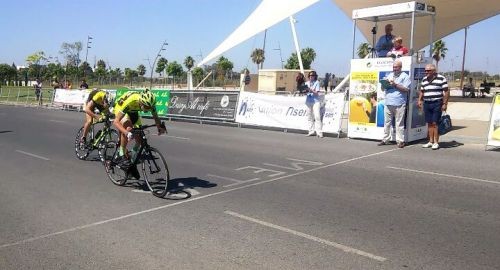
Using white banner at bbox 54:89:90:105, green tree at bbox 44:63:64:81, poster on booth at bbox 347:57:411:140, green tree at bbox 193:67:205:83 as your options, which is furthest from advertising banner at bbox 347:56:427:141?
green tree at bbox 44:63:64:81

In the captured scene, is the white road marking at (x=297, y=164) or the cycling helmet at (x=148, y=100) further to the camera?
the white road marking at (x=297, y=164)

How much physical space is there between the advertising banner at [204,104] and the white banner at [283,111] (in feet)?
2.03

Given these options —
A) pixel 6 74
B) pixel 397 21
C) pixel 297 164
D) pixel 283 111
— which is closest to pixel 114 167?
pixel 297 164

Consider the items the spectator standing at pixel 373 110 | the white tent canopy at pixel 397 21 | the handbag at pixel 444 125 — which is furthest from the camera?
the white tent canopy at pixel 397 21

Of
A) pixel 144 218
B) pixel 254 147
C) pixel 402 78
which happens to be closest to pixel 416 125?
pixel 402 78

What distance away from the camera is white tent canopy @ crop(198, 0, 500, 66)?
2488 centimetres

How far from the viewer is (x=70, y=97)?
29.9 m

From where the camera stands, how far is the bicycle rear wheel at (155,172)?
23.4ft

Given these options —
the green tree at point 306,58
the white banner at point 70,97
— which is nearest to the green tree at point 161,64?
the green tree at point 306,58

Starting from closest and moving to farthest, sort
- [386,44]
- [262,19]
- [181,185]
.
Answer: [181,185] → [386,44] → [262,19]

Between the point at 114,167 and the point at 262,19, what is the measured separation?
62.3 ft

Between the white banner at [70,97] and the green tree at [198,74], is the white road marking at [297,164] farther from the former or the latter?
the green tree at [198,74]

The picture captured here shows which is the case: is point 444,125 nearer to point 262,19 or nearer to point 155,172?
point 155,172

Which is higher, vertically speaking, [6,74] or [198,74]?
[6,74]
